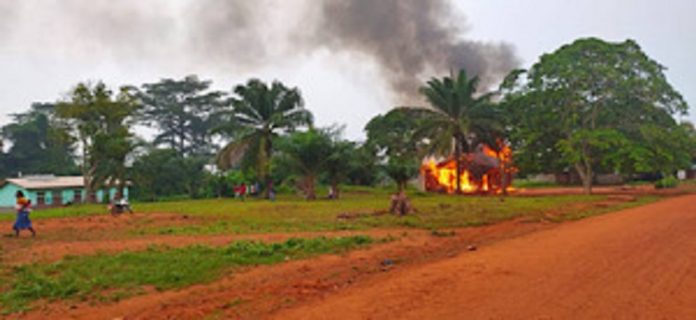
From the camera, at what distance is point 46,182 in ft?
123

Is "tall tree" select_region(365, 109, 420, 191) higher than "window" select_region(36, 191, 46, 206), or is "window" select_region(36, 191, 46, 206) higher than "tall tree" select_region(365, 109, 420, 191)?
"tall tree" select_region(365, 109, 420, 191)

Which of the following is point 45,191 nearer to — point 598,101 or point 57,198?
point 57,198

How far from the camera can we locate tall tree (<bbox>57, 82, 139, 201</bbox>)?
101 ft

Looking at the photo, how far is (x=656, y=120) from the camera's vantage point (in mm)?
25938

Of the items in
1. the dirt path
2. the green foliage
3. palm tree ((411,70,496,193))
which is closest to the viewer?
the dirt path

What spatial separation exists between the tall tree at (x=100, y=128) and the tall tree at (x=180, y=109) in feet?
62.5

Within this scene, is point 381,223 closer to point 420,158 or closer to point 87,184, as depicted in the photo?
point 420,158

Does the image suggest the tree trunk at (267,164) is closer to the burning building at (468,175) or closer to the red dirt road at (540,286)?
the burning building at (468,175)

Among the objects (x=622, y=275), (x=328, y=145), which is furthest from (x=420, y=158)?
(x=622, y=275)

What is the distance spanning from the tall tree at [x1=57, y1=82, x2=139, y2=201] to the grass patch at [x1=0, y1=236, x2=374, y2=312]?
25.3 metres

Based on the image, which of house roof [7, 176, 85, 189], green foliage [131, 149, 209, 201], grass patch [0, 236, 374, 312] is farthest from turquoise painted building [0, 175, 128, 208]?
grass patch [0, 236, 374, 312]

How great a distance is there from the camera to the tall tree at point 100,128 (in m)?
30.8

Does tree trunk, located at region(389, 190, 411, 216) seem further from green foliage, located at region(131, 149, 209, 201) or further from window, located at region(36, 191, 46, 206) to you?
window, located at region(36, 191, 46, 206)

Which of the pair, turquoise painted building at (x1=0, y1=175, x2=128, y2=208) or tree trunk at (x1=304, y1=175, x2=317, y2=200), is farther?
turquoise painted building at (x1=0, y1=175, x2=128, y2=208)
